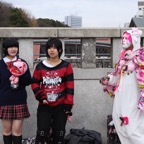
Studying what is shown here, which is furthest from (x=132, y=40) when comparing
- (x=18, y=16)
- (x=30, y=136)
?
(x=18, y=16)

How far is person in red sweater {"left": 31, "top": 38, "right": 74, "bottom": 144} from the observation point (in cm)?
432

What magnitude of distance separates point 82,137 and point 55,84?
0.91 meters

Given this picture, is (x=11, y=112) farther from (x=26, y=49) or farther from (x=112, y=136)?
(x=112, y=136)

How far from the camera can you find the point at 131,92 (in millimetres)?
4078

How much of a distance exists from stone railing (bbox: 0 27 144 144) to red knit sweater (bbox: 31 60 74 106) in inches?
33.4

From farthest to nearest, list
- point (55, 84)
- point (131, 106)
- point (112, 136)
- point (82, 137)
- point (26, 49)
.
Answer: point (26, 49)
point (112, 136)
point (82, 137)
point (55, 84)
point (131, 106)

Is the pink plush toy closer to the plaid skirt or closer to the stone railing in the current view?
the plaid skirt

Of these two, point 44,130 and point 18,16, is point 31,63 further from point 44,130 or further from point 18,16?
point 18,16

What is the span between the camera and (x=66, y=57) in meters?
5.43

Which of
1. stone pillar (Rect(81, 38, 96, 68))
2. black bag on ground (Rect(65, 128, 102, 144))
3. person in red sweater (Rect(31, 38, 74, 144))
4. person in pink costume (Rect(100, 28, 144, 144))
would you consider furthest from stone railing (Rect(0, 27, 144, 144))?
person in pink costume (Rect(100, 28, 144, 144))

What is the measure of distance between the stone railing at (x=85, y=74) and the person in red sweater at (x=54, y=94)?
84 cm

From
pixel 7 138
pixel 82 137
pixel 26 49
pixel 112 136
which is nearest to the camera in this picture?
pixel 7 138

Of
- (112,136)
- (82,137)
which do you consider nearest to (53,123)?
(82,137)

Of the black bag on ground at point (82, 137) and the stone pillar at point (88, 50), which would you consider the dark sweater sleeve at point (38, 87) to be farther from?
the stone pillar at point (88, 50)
